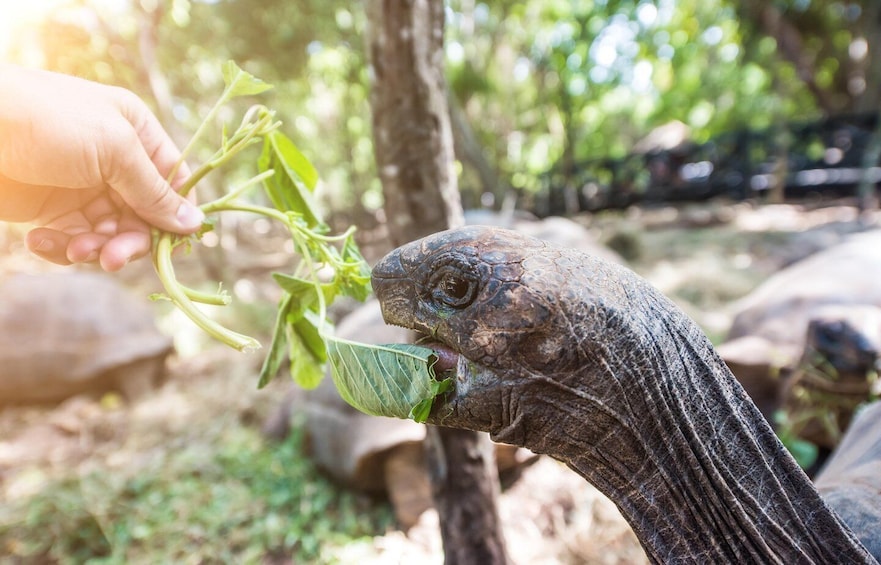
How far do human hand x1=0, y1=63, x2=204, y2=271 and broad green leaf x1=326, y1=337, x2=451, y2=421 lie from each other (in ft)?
1.39

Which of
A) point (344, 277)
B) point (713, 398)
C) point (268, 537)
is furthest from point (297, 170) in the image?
point (268, 537)

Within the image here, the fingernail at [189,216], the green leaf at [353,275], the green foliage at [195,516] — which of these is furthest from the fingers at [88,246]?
the green foliage at [195,516]

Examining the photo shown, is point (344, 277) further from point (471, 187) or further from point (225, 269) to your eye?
point (471, 187)

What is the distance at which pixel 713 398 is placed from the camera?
2.59 ft

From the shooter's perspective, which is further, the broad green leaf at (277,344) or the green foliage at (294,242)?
the broad green leaf at (277,344)

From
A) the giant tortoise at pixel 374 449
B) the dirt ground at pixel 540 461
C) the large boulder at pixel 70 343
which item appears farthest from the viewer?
the large boulder at pixel 70 343

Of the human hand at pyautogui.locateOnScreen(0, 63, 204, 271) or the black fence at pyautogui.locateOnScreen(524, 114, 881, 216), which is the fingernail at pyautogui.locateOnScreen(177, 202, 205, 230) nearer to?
the human hand at pyautogui.locateOnScreen(0, 63, 204, 271)

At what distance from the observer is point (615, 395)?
0.74m

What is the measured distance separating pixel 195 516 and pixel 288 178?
71.5 inches

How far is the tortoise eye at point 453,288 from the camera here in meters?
0.74

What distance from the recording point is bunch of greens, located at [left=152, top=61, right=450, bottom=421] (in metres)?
0.77

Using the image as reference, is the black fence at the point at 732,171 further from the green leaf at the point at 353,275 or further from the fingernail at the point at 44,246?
the fingernail at the point at 44,246

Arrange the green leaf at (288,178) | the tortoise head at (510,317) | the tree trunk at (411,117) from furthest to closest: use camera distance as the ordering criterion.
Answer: the tree trunk at (411,117) < the green leaf at (288,178) < the tortoise head at (510,317)

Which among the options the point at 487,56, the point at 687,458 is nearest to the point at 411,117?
the point at 687,458
